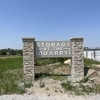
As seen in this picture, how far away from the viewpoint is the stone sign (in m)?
8.88

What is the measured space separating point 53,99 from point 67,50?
4419 mm

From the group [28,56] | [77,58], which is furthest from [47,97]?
[77,58]

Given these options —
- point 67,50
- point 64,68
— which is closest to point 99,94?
point 67,50

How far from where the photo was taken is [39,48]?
29.1 feet

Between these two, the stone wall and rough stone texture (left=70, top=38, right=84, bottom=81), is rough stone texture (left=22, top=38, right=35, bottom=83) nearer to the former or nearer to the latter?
the stone wall

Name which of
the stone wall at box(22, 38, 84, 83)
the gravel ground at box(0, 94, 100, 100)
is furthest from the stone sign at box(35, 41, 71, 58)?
the gravel ground at box(0, 94, 100, 100)

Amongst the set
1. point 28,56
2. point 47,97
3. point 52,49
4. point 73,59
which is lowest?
point 47,97

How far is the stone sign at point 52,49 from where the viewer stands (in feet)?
29.1

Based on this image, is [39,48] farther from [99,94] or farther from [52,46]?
[99,94]

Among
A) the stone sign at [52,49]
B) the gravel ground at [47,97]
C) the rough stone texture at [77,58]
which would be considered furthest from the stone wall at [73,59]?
the gravel ground at [47,97]

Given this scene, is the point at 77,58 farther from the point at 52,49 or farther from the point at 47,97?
the point at 47,97

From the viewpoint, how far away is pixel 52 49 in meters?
8.97

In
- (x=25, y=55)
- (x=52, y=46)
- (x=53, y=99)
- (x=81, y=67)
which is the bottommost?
(x=53, y=99)

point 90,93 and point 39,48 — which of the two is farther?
point 39,48
